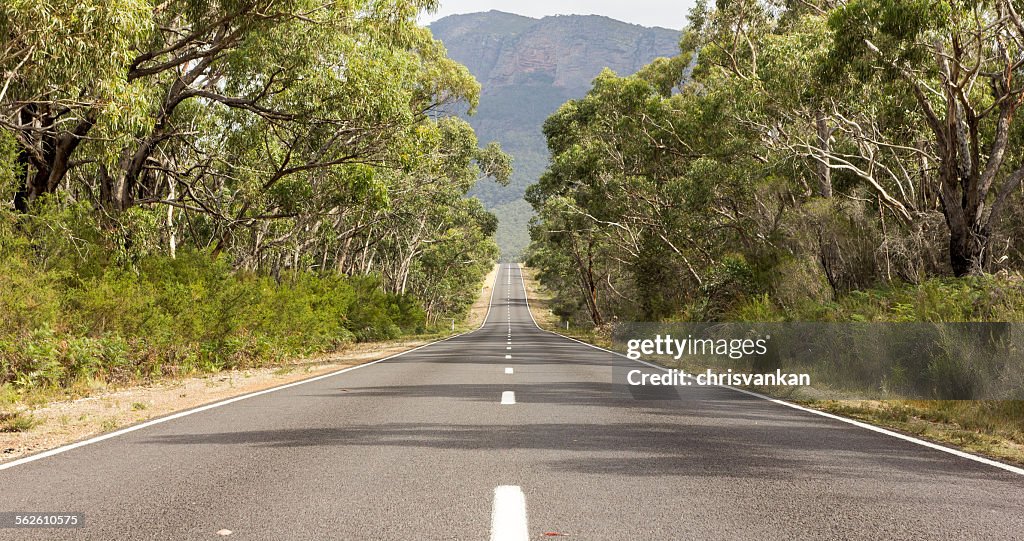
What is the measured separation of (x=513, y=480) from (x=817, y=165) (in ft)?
63.0

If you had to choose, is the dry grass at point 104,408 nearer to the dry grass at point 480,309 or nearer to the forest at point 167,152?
the forest at point 167,152

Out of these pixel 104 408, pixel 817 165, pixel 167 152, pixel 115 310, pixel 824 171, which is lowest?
pixel 104 408

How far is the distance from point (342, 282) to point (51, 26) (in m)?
25.2

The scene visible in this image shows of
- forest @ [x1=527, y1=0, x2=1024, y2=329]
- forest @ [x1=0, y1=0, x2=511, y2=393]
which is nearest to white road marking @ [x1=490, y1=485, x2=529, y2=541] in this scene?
forest @ [x1=527, y1=0, x2=1024, y2=329]

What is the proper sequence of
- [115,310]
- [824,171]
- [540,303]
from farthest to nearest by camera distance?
[540,303]
[824,171]
[115,310]

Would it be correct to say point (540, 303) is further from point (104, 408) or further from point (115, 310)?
point (104, 408)

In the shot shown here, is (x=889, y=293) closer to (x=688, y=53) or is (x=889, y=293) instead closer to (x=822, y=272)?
(x=822, y=272)

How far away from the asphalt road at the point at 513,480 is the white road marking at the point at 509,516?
0.02 metres

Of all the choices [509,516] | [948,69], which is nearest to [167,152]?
[948,69]

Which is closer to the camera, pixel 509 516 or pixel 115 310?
pixel 509 516

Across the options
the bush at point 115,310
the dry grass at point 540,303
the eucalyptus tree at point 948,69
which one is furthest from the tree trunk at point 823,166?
the dry grass at point 540,303

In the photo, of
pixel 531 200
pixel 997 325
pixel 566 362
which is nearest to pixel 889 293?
pixel 997 325

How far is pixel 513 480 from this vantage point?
554cm

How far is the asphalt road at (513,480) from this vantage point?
436 centimetres
